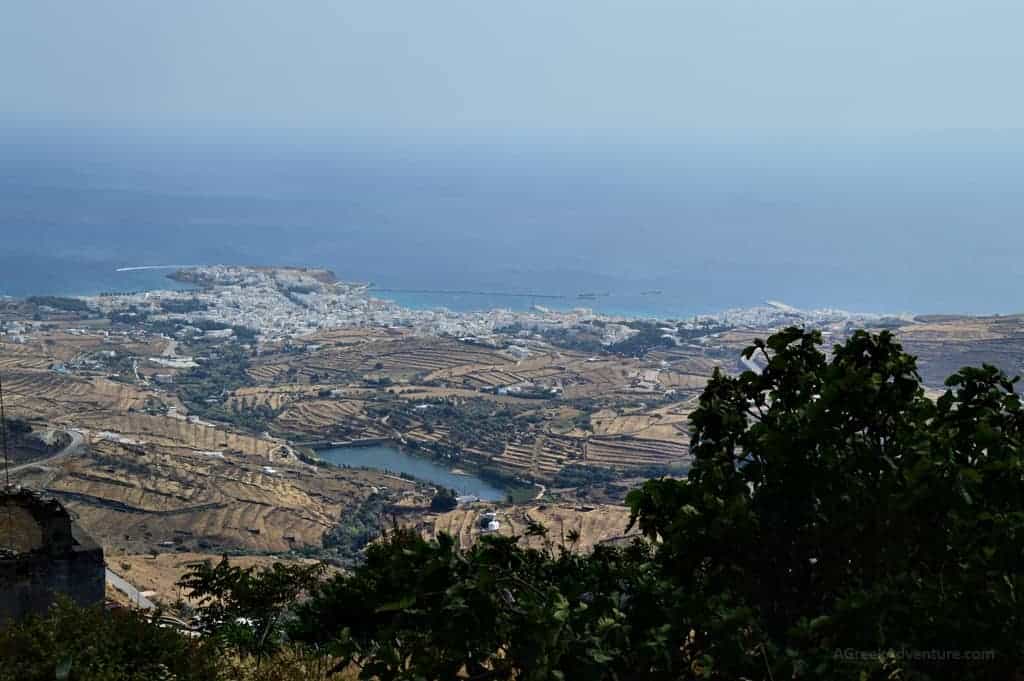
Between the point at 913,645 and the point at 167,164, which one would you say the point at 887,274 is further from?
the point at 167,164

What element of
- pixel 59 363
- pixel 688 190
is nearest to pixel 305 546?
pixel 59 363

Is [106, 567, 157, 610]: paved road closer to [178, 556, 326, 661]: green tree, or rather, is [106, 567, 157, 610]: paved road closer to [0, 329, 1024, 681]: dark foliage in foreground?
[178, 556, 326, 661]: green tree

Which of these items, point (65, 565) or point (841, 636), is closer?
point (841, 636)

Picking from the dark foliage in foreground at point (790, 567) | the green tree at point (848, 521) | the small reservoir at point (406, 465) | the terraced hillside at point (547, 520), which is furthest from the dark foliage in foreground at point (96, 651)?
the small reservoir at point (406, 465)

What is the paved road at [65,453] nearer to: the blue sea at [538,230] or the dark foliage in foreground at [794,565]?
the dark foliage in foreground at [794,565]

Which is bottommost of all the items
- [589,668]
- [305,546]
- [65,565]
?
[305,546]
